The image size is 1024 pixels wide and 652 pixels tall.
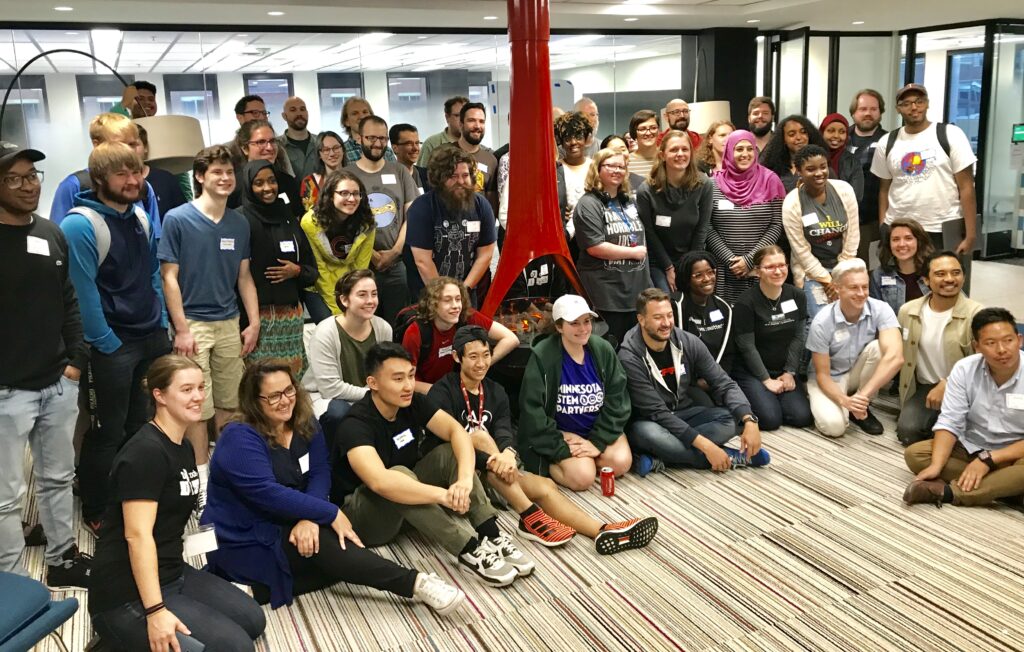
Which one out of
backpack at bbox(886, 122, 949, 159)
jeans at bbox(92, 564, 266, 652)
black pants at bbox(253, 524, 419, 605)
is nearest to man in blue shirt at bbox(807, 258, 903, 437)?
backpack at bbox(886, 122, 949, 159)

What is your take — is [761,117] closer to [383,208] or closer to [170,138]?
[383,208]

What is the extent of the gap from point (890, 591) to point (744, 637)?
65 cm

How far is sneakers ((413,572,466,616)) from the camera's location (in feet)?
9.71

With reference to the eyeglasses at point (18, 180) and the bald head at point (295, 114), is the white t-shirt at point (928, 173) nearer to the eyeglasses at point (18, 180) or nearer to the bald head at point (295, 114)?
the bald head at point (295, 114)

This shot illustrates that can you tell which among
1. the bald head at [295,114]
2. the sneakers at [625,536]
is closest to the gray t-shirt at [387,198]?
the bald head at [295,114]

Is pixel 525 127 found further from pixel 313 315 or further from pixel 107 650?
pixel 107 650

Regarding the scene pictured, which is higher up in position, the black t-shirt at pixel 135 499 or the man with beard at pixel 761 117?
the man with beard at pixel 761 117

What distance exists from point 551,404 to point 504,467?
0.63 metres

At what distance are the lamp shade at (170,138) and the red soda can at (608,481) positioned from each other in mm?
2766

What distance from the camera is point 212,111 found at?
702 cm

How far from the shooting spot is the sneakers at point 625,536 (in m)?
3.41

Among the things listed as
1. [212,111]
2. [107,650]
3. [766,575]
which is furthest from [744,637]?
[212,111]

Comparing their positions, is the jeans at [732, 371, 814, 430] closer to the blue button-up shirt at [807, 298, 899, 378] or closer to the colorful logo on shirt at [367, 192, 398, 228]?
the blue button-up shirt at [807, 298, 899, 378]

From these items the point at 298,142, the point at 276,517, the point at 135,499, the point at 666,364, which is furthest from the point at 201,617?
the point at 298,142
